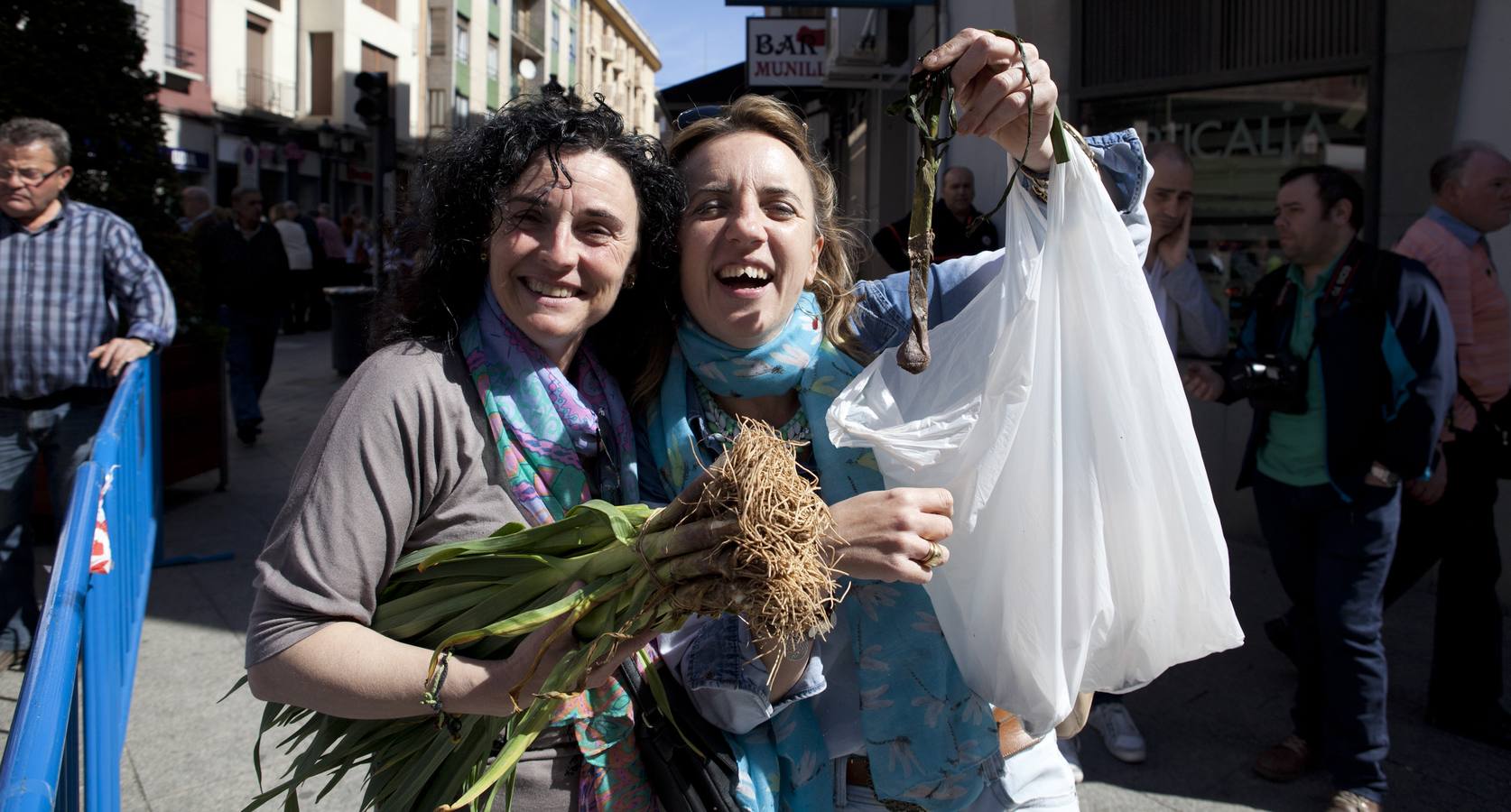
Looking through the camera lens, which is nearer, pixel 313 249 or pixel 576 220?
pixel 576 220

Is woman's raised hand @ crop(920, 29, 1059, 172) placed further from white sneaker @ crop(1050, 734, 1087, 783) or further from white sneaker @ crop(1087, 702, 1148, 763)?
white sneaker @ crop(1087, 702, 1148, 763)

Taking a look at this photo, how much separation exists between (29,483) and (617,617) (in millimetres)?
4115

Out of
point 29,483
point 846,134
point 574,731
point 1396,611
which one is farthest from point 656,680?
point 846,134

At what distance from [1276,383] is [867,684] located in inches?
93.6

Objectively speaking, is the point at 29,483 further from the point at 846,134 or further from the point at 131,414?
the point at 846,134

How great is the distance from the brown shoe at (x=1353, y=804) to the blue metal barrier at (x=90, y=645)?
11.0 ft

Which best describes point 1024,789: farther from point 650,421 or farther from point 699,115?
point 699,115

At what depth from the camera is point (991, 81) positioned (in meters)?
1.61

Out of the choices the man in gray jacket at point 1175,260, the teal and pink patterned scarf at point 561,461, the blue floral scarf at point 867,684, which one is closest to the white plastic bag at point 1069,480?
the blue floral scarf at point 867,684

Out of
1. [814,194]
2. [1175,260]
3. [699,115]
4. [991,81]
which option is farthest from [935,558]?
[1175,260]

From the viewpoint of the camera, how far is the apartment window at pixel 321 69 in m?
32.8

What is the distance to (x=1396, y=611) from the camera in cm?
520

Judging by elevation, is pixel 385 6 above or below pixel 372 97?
above

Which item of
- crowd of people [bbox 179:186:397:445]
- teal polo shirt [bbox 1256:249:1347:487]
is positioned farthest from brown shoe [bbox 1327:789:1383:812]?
crowd of people [bbox 179:186:397:445]
